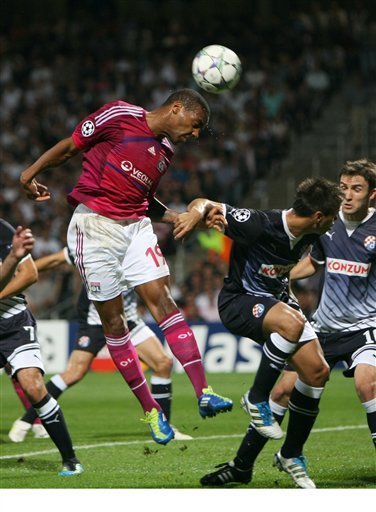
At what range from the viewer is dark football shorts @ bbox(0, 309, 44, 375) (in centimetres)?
824

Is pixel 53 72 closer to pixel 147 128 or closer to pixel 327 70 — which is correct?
pixel 327 70

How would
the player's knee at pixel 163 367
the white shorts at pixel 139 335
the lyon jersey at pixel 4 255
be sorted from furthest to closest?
1. the white shorts at pixel 139 335
2. the player's knee at pixel 163 367
3. the lyon jersey at pixel 4 255

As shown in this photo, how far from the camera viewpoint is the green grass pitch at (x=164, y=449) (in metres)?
7.81

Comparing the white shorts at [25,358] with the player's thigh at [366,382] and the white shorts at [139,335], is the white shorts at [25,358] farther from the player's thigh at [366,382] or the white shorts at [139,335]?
the white shorts at [139,335]

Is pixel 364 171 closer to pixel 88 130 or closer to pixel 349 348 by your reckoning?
pixel 349 348

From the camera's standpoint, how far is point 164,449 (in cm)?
984

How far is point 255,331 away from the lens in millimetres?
7402

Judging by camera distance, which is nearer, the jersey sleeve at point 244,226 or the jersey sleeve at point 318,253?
the jersey sleeve at point 244,226

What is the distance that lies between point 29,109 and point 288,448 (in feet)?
59.5

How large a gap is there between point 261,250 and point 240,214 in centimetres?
29

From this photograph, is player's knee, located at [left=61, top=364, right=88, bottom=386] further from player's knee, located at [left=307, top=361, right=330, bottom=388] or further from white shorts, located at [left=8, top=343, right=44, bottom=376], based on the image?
player's knee, located at [left=307, top=361, right=330, bottom=388]

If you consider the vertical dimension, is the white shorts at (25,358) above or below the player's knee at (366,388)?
above

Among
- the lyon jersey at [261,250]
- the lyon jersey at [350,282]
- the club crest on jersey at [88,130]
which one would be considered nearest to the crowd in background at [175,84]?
the lyon jersey at [350,282]

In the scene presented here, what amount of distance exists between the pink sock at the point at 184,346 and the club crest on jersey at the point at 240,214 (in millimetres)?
925
